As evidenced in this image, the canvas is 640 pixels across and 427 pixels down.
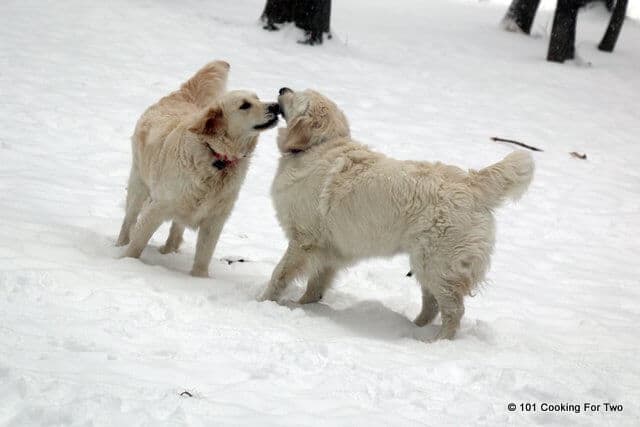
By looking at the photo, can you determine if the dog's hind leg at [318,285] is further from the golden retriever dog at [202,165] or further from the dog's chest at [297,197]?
the golden retriever dog at [202,165]

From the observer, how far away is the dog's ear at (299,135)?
4.98 m

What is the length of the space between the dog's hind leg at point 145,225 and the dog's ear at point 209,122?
0.69m

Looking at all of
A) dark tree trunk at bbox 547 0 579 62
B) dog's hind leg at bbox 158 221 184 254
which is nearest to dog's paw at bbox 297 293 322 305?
dog's hind leg at bbox 158 221 184 254

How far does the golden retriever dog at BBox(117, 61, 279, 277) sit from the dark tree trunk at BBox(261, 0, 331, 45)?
7.59 m

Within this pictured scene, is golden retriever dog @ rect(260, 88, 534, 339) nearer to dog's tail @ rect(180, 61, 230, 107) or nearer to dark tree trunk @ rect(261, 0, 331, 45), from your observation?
dog's tail @ rect(180, 61, 230, 107)

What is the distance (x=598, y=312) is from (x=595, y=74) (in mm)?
9650

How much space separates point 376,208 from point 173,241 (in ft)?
7.11

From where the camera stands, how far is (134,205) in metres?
5.84

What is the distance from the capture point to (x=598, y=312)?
558 centimetres

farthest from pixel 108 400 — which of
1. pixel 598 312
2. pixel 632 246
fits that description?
pixel 632 246

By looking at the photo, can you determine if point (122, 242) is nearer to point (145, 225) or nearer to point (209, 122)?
point (145, 225)

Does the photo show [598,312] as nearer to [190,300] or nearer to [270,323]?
[270,323]

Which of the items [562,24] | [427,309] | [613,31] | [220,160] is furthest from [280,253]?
[613,31]

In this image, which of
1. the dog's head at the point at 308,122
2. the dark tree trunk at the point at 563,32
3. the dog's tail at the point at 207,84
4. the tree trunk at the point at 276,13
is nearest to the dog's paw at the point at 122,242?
the dog's tail at the point at 207,84
